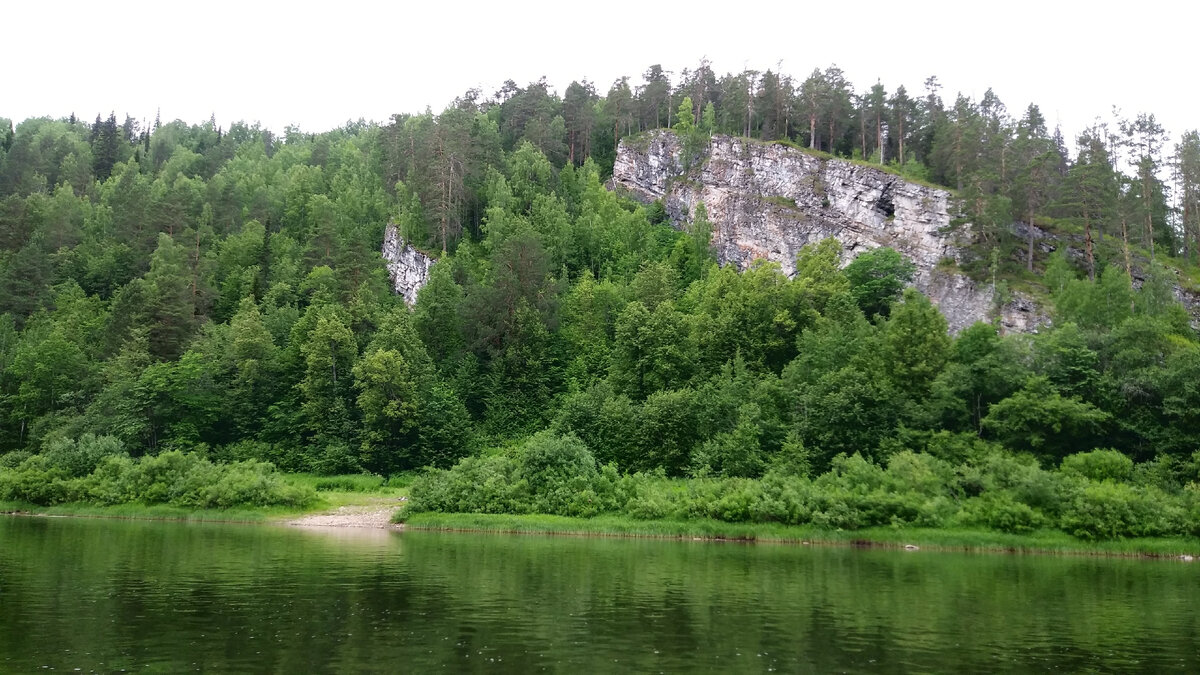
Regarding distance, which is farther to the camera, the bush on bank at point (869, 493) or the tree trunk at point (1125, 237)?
the tree trunk at point (1125, 237)

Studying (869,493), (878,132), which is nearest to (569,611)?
(869,493)

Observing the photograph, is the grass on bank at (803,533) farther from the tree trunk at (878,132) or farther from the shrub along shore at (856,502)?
the tree trunk at (878,132)

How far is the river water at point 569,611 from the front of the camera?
1939 cm

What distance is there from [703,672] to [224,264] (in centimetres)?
9908

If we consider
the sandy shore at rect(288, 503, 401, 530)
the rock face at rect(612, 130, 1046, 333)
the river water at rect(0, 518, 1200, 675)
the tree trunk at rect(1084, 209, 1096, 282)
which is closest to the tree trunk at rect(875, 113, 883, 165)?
the rock face at rect(612, 130, 1046, 333)

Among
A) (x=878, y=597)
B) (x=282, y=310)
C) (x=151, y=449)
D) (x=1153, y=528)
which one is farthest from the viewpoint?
(x=282, y=310)

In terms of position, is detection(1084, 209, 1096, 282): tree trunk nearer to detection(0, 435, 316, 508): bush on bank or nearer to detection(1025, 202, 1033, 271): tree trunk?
detection(1025, 202, 1033, 271): tree trunk

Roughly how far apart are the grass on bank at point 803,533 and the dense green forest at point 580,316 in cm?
465

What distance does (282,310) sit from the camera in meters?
86.4

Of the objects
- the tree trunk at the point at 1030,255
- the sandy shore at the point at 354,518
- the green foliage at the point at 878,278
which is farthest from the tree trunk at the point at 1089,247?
the sandy shore at the point at 354,518

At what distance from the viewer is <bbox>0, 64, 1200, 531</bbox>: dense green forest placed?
60188 millimetres

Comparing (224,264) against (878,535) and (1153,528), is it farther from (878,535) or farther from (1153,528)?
(1153,528)

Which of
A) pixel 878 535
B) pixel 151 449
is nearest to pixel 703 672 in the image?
pixel 878 535

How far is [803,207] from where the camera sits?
103375mm
